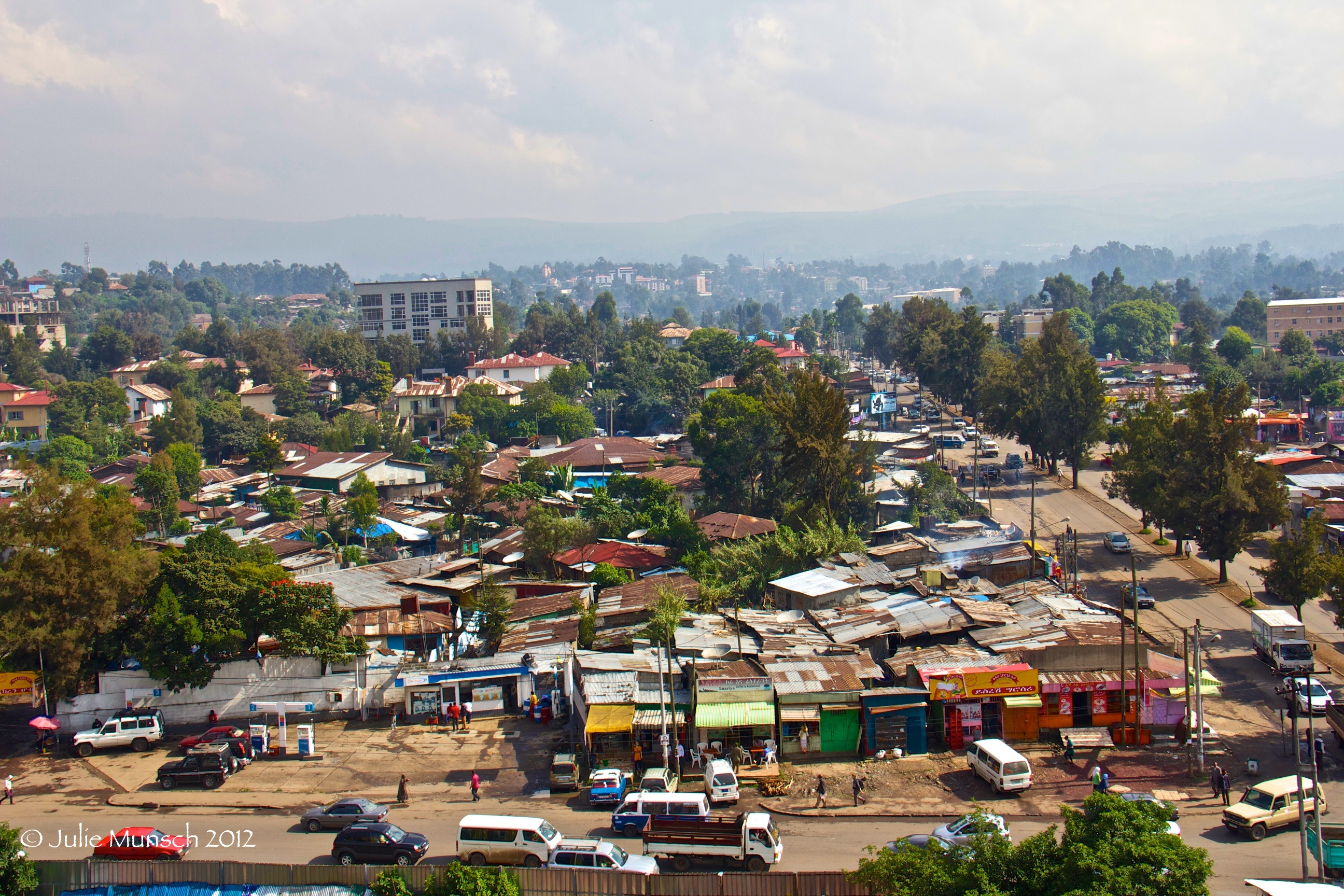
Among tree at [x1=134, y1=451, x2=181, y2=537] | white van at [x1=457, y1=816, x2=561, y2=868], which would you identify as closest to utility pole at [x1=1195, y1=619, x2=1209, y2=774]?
white van at [x1=457, y1=816, x2=561, y2=868]

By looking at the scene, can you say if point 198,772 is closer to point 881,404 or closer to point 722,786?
point 722,786

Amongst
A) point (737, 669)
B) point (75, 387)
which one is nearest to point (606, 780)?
point (737, 669)

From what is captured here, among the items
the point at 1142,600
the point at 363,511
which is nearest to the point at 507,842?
the point at 1142,600

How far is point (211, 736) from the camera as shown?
18.3m

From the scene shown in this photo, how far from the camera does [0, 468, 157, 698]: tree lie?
1906cm

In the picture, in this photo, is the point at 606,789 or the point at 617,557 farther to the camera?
the point at 617,557

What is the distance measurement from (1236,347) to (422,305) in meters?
63.0

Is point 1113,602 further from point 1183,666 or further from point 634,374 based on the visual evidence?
point 634,374

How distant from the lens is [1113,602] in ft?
87.5

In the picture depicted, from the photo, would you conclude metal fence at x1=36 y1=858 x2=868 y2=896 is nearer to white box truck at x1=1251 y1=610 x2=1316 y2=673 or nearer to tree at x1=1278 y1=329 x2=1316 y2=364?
white box truck at x1=1251 y1=610 x2=1316 y2=673

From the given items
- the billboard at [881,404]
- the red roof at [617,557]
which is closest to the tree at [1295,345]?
the billboard at [881,404]

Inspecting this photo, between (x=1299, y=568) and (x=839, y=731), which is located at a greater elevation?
(x=1299, y=568)

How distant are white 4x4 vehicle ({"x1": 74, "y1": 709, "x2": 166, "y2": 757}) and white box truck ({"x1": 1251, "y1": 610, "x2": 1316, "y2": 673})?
21517mm

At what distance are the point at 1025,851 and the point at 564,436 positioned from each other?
45.4m
